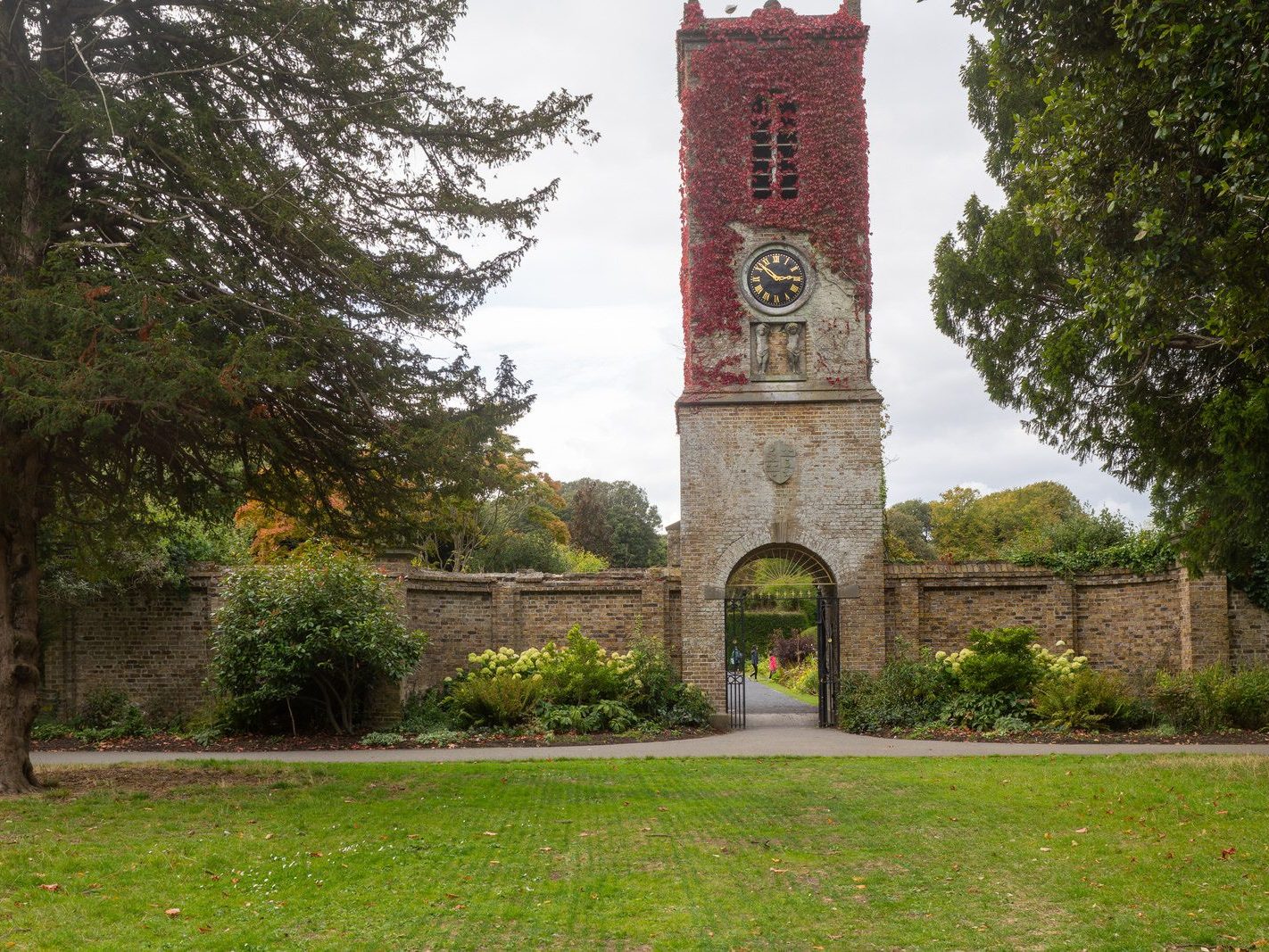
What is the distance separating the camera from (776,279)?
19578 mm

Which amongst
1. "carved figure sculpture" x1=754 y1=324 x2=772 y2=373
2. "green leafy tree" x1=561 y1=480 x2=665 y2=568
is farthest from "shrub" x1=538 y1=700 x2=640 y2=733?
"green leafy tree" x1=561 y1=480 x2=665 y2=568

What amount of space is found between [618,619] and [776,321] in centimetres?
584

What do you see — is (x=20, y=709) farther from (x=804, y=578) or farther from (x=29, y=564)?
(x=804, y=578)

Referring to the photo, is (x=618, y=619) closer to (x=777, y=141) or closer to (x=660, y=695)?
(x=660, y=695)

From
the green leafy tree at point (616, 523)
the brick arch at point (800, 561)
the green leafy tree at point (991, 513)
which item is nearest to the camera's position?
the brick arch at point (800, 561)

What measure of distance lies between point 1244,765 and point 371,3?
39.7ft

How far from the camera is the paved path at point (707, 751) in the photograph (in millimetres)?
14242

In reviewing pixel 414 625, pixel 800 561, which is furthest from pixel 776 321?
pixel 414 625

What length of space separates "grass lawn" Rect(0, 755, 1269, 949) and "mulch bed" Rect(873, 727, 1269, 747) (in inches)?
131

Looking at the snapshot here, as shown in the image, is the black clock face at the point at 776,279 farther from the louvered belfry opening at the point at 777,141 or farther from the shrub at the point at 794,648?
the shrub at the point at 794,648

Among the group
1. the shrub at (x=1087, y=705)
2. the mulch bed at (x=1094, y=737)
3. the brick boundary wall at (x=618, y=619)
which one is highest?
the brick boundary wall at (x=618, y=619)

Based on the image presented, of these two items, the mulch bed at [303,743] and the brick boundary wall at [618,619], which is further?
the brick boundary wall at [618,619]

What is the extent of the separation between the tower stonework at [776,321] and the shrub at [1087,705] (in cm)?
284

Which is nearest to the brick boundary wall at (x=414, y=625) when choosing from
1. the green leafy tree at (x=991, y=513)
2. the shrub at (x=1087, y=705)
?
the shrub at (x=1087, y=705)
